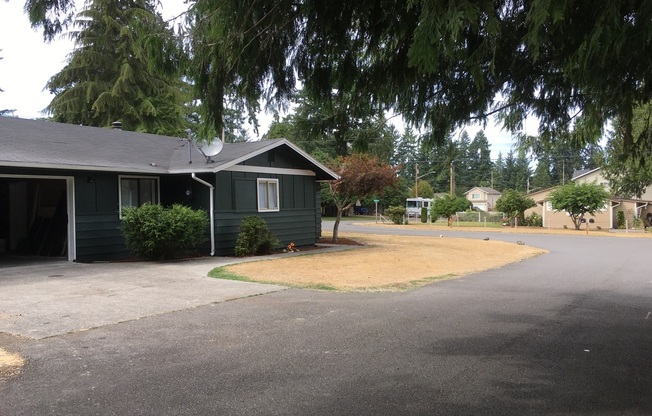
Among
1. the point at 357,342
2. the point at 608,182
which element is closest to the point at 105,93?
the point at 357,342

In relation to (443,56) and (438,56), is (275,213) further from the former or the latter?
(438,56)

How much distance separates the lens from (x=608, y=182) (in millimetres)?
48562

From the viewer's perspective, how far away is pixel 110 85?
1221 inches

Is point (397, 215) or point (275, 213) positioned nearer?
point (275, 213)

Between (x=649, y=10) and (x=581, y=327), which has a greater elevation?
(x=649, y=10)

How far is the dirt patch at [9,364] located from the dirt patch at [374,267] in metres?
5.83

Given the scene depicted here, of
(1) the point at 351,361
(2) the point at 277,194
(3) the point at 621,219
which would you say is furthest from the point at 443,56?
(3) the point at 621,219

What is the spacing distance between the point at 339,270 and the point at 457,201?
34978 millimetres

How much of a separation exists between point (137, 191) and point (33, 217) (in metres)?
3.40

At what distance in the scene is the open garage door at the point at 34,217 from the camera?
15.0m

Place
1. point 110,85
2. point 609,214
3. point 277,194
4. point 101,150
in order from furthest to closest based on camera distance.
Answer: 1. point 609,214
2. point 110,85
3. point 277,194
4. point 101,150

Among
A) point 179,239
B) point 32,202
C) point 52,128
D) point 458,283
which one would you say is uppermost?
point 52,128

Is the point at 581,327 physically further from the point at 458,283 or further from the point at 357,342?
the point at 458,283

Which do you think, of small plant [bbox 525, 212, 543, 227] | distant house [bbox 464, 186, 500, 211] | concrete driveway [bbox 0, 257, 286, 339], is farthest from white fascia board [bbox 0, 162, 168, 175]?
distant house [bbox 464, 186, 500, 211]
